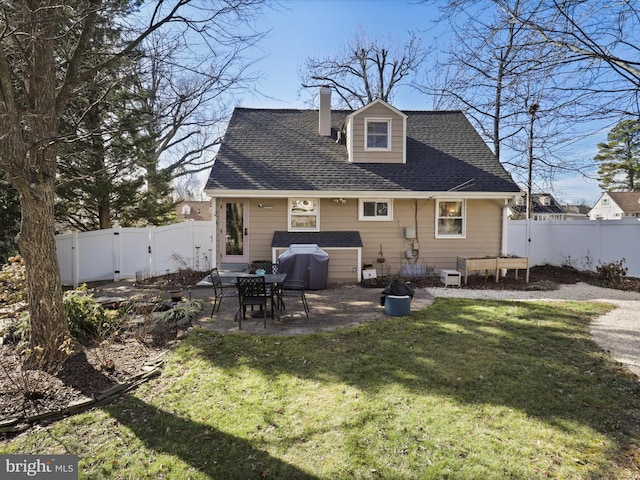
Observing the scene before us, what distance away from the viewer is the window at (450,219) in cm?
1068

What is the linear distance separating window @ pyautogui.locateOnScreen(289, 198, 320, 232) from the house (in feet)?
0.10

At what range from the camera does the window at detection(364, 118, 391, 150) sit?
11.2m

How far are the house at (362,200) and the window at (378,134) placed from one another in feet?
0.11

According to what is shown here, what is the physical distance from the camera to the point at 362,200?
1040cm

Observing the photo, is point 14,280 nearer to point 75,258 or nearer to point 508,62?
point 75,258

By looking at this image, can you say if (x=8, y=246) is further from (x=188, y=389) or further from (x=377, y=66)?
(x=377, y=66)

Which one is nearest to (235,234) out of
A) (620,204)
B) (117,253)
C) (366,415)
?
(117,253)

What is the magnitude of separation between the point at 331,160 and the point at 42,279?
28.5 ft

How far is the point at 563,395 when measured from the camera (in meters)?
3.62

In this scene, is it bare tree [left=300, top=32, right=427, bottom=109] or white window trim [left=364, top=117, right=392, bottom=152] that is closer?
white window trim [left=364, top=117, right=392, bottom=152]

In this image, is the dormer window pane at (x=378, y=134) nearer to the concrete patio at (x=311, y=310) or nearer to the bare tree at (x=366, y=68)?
the concrete patio at (x=311, y=310)

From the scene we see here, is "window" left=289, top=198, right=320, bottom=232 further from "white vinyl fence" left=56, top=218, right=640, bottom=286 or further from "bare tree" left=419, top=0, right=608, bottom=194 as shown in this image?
"bare tree" left=419, top=0, right=608, bottom=194

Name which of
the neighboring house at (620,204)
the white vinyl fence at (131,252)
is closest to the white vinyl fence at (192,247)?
the white vinyl fence at (131,252)

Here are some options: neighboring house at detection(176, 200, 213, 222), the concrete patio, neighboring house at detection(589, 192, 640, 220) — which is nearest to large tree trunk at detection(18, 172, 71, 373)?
the concrete patio
